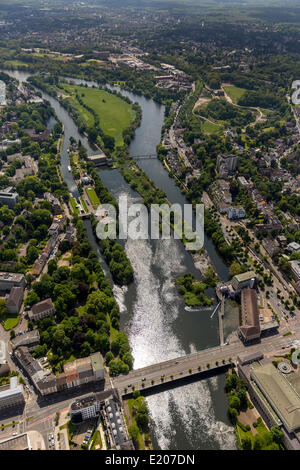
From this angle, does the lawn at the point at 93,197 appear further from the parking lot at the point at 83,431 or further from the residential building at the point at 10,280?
the parking lot at the point at 83,431

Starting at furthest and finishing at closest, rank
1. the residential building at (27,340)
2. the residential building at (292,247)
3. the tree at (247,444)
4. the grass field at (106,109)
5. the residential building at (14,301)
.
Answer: the grass field at (106,109) → the residential building at (292,247) → the residential building at (14,301) → the residential building at (27,340) → the tree at (247,444)

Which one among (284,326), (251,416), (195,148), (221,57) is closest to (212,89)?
(221,57)

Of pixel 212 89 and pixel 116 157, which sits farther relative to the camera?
pixel 212 89

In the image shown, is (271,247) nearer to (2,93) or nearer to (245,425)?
(245,425)

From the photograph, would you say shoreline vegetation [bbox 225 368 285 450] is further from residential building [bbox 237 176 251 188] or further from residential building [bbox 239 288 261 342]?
residential building [bbox 237 176 251 188]

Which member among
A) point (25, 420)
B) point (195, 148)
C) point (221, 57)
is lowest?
point (25, 420)

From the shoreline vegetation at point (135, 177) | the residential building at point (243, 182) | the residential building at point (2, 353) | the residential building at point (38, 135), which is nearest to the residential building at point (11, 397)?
the residential building at point (2, 353)

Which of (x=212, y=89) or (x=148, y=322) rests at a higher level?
(x=212, y=89)
